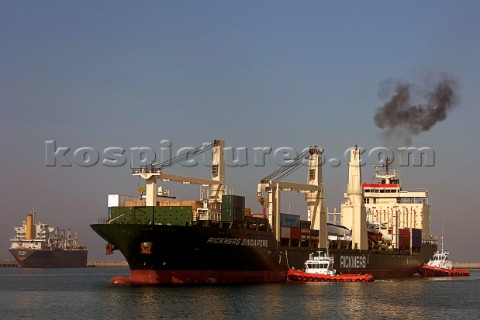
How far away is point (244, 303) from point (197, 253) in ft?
44.0

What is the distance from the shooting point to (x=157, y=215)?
72562mm

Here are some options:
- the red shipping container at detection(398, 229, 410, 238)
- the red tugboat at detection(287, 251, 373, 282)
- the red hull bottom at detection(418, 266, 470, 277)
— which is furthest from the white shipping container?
the red hull bottom at detection(418, 266, 470, 277)

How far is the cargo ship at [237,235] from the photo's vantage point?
70.5m

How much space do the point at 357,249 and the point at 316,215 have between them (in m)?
7.82

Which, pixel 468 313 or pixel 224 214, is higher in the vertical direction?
pixel 224 214

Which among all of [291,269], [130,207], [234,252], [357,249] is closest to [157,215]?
[130,207]

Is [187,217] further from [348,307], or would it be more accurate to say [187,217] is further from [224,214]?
[348,307]

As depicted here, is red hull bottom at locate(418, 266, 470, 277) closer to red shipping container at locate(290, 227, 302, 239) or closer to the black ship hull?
red shipping container at locate(290, 227, 302, 239)

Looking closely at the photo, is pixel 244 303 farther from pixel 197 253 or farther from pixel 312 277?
pixel 312 277

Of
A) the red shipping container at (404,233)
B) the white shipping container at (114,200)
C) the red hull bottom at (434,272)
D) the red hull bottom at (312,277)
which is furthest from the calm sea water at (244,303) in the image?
the red hull bottom at (434,272)

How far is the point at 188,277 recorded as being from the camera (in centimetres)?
7194

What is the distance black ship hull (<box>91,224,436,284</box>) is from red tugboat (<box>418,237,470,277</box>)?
33.9 meters

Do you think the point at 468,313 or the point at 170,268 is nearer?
the point at 468,313

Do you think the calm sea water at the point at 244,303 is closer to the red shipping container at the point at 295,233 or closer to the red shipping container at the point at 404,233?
the red shipping container at the point at 295,233
